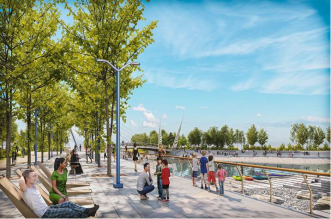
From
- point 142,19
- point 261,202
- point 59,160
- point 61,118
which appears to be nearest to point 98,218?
point 59,160

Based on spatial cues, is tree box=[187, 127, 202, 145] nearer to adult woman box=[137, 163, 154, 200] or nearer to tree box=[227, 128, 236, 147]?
tree box=[227, 128, 236, 147]

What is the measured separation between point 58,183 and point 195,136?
122595 millimetres

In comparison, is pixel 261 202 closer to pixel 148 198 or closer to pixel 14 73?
pixel 148 198

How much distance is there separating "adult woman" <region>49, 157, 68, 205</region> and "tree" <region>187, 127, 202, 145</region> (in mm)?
122531

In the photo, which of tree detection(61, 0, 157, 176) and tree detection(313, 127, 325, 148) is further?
tree detection(313, 127, 325, 148)

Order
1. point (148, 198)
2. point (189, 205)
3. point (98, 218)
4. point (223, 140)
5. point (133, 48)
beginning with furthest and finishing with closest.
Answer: point (223, 140)
point (133, 48)
point (148, 198)
point (189, 205)
point (98, 218)

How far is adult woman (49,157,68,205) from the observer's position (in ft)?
21.6

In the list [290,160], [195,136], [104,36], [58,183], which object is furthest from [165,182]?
[195,136]

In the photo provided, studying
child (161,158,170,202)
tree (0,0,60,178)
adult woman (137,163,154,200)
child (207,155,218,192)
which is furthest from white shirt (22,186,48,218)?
tree (0,0,60,178)

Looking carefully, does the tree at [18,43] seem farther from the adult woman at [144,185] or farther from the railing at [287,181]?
the railing at [287,181]

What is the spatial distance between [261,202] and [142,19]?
12473 mm

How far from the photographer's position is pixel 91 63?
16422mm

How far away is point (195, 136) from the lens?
5032 inches

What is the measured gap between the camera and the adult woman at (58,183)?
6.57 m
